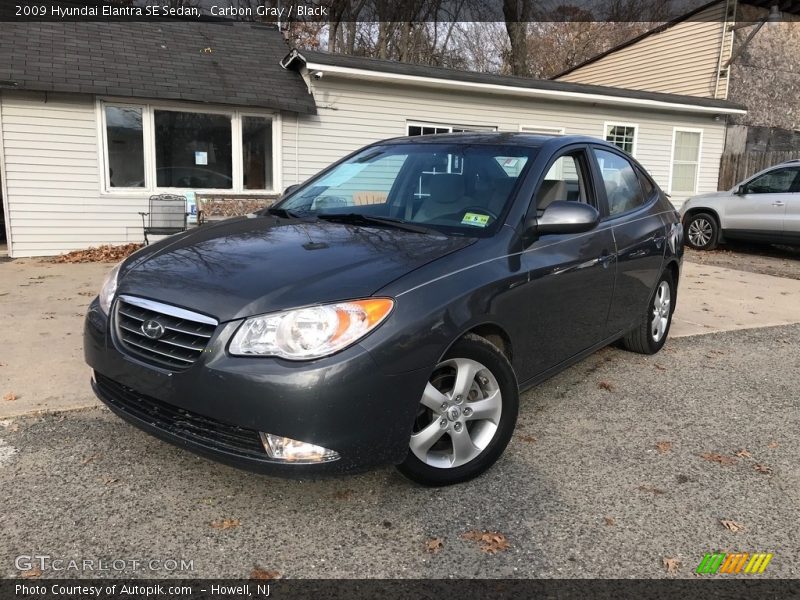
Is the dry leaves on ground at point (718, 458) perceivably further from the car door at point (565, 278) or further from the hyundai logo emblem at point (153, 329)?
the hyundai logo emblem at point (153, 329)

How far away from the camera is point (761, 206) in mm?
11227

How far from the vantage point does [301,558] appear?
2428 mm

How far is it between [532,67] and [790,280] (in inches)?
1023

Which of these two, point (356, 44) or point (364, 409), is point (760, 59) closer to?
point (356, 44)

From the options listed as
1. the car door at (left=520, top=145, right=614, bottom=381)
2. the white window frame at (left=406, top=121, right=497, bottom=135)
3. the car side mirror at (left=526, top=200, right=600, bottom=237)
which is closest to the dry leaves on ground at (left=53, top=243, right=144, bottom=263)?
the white window frame at (left=406, top=121, right=497, bottom=135)

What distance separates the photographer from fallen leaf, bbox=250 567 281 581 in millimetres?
2312

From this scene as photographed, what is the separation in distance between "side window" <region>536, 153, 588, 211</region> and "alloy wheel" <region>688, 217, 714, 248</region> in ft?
31.5

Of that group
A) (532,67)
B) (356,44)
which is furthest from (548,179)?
(532,67)

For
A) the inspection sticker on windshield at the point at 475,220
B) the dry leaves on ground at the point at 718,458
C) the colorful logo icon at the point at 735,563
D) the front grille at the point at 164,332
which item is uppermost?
the inspection sticker on windshield at the point at 475,220

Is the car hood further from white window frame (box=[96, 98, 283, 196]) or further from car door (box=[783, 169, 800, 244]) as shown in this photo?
car door (box=[783, 169, 800, 244])

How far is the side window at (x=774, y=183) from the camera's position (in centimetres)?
1089

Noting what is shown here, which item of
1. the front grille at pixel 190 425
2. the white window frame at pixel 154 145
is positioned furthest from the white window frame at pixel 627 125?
the front grille at pixel 190 425

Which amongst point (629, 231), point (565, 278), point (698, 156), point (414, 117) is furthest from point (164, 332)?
point (698, 156)

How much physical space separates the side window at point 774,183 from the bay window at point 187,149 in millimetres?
8712
